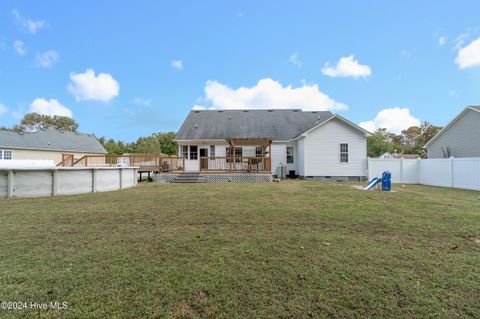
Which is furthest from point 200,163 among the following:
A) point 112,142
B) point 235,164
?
point 112,142

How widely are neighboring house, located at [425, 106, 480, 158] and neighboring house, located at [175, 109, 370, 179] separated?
658 centimetres

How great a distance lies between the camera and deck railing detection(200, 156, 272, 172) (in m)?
15.6

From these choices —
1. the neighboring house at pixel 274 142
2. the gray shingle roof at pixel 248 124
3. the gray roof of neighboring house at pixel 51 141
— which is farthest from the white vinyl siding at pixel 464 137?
the gray roof of neighboring house at pixel 51 141

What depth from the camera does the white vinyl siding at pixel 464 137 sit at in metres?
14.6

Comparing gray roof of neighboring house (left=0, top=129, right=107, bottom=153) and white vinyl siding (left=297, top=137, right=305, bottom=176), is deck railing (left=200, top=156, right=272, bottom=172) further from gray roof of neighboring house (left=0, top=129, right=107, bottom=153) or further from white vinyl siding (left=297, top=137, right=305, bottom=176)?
gray roof of neighboring house (left=0, top=129, right=107, bottom=153)

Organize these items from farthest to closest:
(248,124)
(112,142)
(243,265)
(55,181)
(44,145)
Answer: (112,142), (44,145), (248,124), (55,181), (243,265)

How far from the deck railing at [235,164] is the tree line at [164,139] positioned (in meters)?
29.1

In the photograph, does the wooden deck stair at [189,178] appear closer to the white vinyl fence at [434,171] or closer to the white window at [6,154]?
the white vinyl fence at [434,171]

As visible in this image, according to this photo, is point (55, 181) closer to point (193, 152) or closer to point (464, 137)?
point (193, 152)

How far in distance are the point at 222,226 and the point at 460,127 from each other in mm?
19955

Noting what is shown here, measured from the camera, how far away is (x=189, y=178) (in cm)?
1508

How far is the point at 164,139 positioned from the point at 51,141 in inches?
888

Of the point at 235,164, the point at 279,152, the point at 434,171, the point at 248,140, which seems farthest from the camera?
the point at 279,152

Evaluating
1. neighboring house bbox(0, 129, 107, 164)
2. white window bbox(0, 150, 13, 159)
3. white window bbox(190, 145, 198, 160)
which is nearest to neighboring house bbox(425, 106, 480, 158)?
white window bbox(190, 145, 198, 160)
